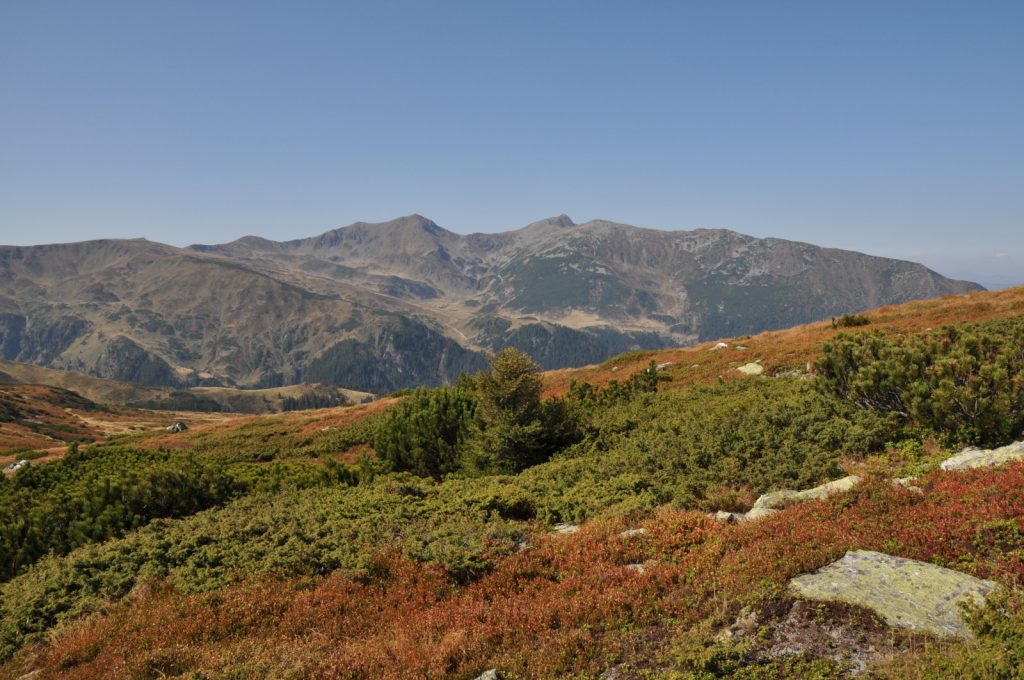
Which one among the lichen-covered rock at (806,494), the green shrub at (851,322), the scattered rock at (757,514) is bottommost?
the scattered rock at (757,514)

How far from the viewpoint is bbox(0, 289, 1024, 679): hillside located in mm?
6922

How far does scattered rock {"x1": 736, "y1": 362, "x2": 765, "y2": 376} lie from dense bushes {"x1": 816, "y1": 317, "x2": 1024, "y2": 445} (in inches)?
375

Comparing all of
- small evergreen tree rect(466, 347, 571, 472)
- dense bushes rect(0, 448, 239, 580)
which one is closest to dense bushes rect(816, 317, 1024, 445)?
small evergreen tree rect(466, 347, 571, 472)

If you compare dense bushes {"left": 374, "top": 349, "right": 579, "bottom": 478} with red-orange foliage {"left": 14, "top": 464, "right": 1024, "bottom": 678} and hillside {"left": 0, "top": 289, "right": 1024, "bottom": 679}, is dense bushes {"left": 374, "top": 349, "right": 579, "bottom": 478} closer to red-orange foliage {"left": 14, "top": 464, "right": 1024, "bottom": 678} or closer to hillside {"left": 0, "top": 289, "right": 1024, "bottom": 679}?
hillside {"left": 0, "top": 289, "right": 1024, "bottom": 679}

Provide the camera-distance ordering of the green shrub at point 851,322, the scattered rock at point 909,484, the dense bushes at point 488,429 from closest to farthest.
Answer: the scattered rock at point 909,484, the dense bushes at point 488,429, the green shrub at point 851,322

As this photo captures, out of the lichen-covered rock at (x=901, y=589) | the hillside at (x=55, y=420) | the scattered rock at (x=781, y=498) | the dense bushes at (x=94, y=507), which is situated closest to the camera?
the lichen-covered rock at (x=901, y=589)

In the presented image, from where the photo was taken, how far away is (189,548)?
42.6 ft

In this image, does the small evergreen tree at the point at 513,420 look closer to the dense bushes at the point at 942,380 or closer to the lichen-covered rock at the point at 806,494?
the dense bushes at the point at 942,380

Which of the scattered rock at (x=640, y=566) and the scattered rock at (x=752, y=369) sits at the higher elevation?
the scattered rock at (x=752, y=369)

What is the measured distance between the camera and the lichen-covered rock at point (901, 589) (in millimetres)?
6508

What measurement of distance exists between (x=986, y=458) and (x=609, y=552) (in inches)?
346

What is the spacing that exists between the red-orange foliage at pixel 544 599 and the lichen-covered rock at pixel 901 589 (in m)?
0.33

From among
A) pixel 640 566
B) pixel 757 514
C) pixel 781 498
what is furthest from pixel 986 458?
pixel 640 566

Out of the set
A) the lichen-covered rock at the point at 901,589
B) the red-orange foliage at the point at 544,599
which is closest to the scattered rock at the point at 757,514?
the red-orange foliage at the point at 544,599
